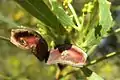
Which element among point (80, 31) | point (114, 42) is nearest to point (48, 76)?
point (114, 42)

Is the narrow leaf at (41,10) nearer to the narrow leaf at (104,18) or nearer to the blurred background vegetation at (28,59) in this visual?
the narrow leaf at (104,18)

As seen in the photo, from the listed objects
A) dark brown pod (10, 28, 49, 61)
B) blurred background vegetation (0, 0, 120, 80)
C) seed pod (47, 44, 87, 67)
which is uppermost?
dark brown pod (10, 28, 49, 61)

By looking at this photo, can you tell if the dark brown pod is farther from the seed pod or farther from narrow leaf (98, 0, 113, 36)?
narrow leaf (98, 0, 113, 36)

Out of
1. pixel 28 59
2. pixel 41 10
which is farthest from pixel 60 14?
pixel 28 59

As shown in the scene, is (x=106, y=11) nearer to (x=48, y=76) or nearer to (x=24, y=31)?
(x=24, y=31)

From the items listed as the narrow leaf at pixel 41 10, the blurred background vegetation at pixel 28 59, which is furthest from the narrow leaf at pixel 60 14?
the blurred background vegetation at pixel 28 59

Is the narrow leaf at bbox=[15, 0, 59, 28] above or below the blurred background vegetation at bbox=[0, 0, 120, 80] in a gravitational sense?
above

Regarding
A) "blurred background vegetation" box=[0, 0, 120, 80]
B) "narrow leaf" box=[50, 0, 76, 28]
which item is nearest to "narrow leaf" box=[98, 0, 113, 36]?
"narrow leaf" box=[50, 0, 76, 28]
